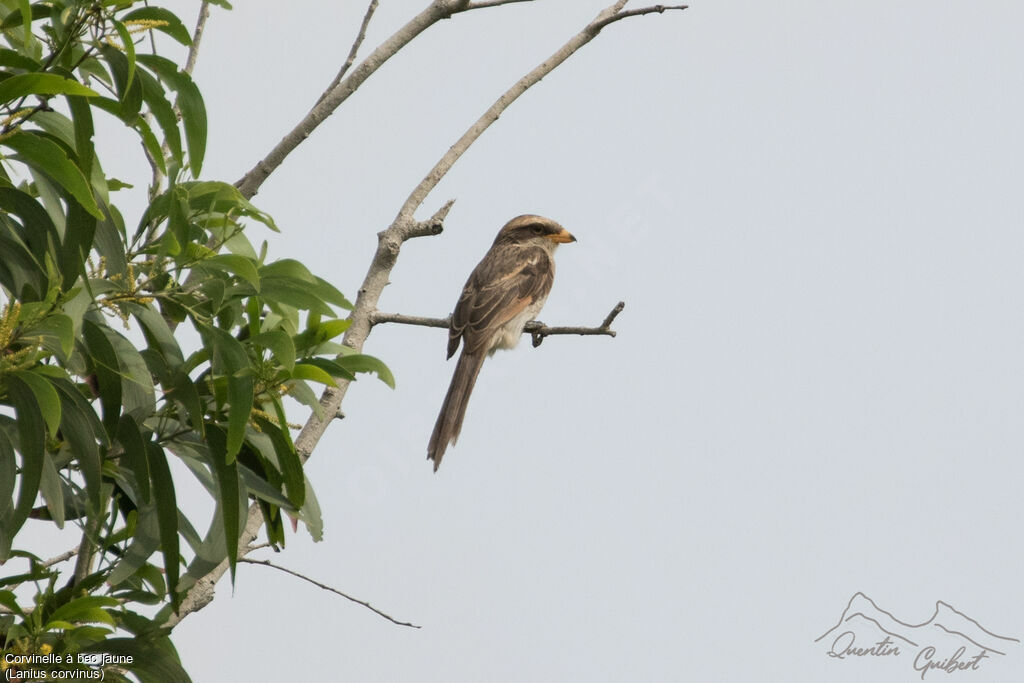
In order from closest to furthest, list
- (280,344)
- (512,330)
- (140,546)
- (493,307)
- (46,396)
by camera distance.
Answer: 1. (46,396)
2. (280,344)
3. (140,546)
4. (493,307)
5. (512,330)

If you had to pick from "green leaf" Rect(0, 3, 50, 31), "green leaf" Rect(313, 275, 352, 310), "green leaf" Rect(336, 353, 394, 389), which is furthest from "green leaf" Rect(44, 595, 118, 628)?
"green leaf" Rect(0, 3, 50, 31)

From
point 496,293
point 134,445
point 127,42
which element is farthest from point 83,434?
point 496,293

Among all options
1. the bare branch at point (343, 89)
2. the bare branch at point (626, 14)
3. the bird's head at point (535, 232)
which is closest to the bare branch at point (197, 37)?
the bare branch at point (343, 89)

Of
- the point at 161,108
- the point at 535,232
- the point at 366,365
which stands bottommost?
the point at 366,365

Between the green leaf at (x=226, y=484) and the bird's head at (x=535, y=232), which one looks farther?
the bird's head at (x=535, y=232)

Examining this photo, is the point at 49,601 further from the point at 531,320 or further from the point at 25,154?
the point at 531,320

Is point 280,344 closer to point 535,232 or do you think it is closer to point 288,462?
point 288,462

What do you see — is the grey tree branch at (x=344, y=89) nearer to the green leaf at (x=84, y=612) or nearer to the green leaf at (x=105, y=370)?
the green leaf at (x=105, y=370)

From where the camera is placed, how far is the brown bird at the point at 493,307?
22.2 ft

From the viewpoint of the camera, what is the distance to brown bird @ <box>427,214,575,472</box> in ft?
22.2

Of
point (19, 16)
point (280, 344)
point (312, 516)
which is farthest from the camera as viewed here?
point (312, 516)

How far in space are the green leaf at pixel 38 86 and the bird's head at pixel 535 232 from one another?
6233 mm

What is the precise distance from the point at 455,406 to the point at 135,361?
3.76 meters

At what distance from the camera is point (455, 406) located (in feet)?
22.2
